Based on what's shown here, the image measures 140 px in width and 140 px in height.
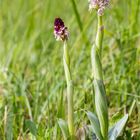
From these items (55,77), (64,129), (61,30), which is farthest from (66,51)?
(55,77)

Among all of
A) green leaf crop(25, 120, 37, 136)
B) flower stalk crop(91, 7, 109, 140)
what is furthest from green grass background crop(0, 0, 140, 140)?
flower stalk crop(91, 7, 109, 140)

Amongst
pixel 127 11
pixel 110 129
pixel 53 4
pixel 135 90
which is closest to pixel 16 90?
pixel 135 90

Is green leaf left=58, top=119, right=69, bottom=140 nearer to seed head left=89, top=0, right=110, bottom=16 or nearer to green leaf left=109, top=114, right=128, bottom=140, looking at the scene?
green leaf left=109, top=114, right=128, bottom=140

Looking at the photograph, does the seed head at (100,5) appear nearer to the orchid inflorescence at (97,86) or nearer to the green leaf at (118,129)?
the orchid inflorescence at (97,86)

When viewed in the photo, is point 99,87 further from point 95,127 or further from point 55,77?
point 55,77

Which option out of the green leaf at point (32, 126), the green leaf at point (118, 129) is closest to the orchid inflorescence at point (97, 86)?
the green leaf at point (118, 129)

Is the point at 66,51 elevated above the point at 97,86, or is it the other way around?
the point at 66,51

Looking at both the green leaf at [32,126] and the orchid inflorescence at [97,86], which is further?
the green leaf at [32,126]

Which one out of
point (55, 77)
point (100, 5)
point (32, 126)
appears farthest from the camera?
point (55, 77)
